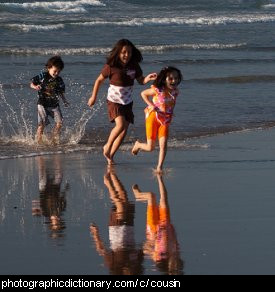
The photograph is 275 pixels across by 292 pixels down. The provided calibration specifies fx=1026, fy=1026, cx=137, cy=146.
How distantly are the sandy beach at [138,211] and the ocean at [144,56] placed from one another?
1.30m

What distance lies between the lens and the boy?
12422 millimetres

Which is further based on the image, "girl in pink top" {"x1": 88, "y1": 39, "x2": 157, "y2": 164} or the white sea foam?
the white sea foam

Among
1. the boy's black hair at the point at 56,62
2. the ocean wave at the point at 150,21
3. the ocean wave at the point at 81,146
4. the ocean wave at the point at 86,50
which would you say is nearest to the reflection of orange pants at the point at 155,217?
the ocean wave at the point at 81,146

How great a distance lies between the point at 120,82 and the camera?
35.4 feet

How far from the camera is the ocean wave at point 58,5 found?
44844 mm

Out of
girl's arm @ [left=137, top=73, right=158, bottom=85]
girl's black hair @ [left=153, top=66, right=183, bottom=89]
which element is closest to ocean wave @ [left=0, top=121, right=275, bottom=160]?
girl's arm @ [left=137, top=73, right=158, bottom=85]

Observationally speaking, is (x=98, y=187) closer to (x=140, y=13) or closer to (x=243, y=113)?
(x=243, y=113)

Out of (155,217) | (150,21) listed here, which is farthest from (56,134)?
(150,21)

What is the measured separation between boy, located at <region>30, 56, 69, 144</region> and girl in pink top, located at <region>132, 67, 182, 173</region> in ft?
6.43

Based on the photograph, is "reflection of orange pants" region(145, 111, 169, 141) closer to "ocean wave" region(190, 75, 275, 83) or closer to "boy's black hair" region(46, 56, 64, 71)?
"boy's black hair" region(46, 56, 64, 71)

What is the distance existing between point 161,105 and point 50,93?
2440 millimetres

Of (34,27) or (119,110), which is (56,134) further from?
(34,27)

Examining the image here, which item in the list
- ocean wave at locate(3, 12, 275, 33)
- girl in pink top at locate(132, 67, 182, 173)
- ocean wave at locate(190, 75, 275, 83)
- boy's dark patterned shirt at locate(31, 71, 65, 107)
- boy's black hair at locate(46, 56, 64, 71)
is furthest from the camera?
ocean wave at locate(3, 12, 275, 33)

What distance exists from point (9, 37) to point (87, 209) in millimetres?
22795
